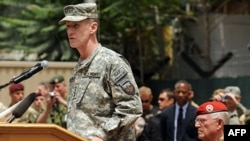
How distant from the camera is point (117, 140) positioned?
468 cm

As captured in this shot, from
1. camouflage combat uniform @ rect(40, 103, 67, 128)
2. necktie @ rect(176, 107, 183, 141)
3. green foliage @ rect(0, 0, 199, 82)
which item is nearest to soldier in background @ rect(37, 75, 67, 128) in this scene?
camouflage combat uniform @ rect(40, 103, 67, 128)

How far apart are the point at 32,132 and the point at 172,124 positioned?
16.0ft

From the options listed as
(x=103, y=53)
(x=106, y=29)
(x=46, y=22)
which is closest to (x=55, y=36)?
(x=46, y=22)

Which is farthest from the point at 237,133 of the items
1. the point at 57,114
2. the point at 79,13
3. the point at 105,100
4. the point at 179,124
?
the point at 57,114

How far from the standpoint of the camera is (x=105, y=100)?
4.71 meters

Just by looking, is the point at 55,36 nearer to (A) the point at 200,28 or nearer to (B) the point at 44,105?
(A) the point at 200,28

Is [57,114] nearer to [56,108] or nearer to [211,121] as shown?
[56,108]

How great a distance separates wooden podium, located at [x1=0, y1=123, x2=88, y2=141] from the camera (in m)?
3.86

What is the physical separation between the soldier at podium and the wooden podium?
658 mm

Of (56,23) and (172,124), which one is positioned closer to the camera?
(172,124)

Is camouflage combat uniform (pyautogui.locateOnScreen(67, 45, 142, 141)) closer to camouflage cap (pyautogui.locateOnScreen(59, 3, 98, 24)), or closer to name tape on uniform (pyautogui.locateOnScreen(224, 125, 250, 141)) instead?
camouflage cap (pyautogui.locateOnScreen(59, 3, 98, 24))

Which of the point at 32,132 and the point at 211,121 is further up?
the point at 32,132

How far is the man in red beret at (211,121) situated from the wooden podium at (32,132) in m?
1.50

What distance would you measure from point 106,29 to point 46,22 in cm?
169
